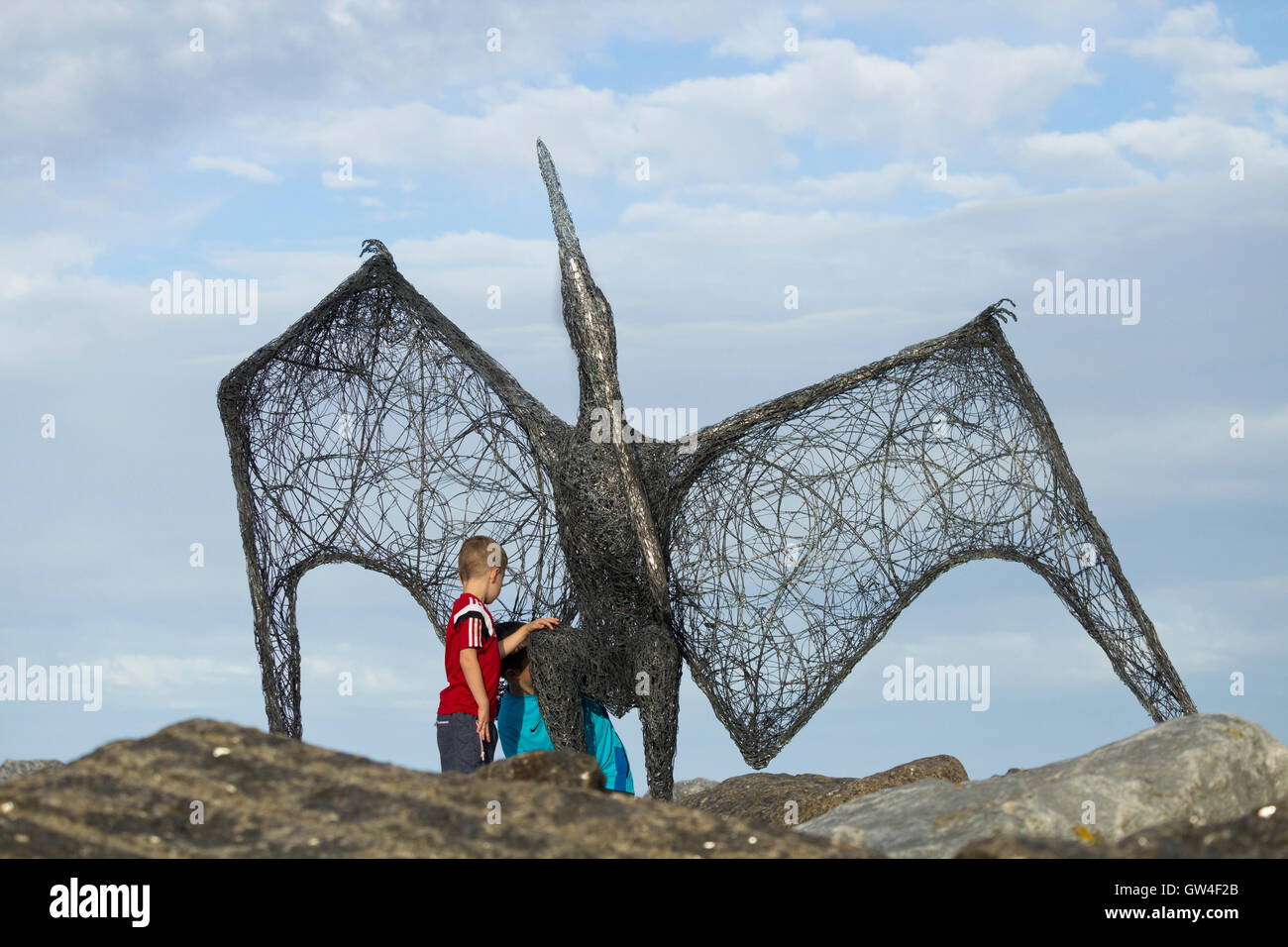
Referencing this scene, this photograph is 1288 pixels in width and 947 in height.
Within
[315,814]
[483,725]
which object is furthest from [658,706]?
[315,814]

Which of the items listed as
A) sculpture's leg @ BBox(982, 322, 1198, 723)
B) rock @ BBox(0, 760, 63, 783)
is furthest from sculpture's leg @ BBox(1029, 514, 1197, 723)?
rock @ BBox(0, 760, 63, 783)

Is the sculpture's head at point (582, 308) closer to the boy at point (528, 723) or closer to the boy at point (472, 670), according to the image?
the boy at point (472, 670)

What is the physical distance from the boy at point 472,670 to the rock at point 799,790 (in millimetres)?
2737

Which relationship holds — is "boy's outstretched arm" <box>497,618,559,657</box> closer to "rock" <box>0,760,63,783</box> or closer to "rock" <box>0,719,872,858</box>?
"rock" <box>0,719,872,858</box>

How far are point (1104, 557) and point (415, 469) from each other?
4951mm

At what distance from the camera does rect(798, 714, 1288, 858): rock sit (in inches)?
166

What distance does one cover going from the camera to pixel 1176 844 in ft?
10.8

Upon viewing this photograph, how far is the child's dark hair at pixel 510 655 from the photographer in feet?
27.3

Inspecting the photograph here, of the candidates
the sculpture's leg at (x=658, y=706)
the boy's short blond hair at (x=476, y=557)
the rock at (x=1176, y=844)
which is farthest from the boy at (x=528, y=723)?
the rock at (x=1176, y=844)

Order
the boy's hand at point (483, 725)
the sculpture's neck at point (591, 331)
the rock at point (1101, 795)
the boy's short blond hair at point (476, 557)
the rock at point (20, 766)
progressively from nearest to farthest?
the rock at point (1101, 795) < the boy's hand at point (483, 725) < the boy's short blond hair at point (476, 557) < the sculpture's neck at point (591, 331) < the rock at point (20, 766)

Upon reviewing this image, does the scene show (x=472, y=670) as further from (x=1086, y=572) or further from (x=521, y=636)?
(x=1086, y=572)

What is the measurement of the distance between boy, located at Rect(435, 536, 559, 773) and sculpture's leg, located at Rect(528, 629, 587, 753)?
0.51m
